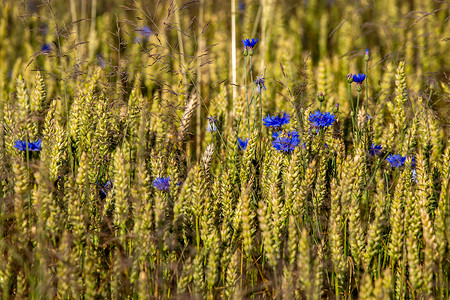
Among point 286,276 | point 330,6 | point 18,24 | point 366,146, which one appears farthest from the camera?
point 330,6

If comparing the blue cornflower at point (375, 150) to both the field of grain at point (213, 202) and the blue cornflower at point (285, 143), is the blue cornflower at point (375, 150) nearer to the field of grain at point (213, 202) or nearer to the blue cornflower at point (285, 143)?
the field of grain at point (213, 202)

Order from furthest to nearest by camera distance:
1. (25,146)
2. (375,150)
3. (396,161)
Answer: (375,150) < (396,161) < (25,146)

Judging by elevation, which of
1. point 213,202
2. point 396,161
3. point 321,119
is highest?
point 321,119

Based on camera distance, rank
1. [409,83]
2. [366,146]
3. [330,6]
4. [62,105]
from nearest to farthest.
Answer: [366,146] < [62,105] < [409,83] < [330,6]

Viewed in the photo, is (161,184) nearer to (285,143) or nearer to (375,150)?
(285,143)

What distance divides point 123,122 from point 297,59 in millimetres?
2538

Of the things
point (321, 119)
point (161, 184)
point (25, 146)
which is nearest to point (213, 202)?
point (161, 184)

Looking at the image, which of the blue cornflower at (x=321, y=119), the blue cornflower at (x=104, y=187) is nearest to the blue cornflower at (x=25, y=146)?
the blue cornflower at (x=104, y=187)

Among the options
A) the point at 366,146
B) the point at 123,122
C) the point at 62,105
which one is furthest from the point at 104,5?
the point at 366,146

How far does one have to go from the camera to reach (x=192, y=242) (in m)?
1.70

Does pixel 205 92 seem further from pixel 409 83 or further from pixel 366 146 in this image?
pixel 366 146

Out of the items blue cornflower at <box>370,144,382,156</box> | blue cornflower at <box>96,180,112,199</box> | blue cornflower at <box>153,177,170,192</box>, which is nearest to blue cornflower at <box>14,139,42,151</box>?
blue cornflower at <box>96,180,112,199</box>

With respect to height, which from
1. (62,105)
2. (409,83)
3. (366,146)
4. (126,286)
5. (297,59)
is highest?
(297,59)

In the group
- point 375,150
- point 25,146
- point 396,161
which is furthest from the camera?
point 375,150
